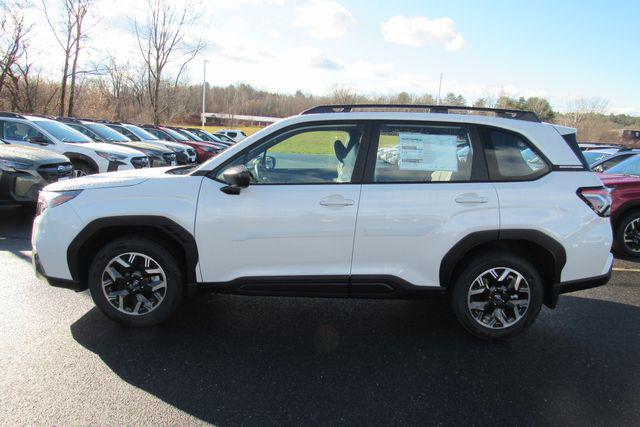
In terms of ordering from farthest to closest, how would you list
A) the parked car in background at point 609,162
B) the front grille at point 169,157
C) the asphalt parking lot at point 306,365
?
the front grille at point 169,157, the parked car in background at point 609,162, the asphalt parking lot at point 306,365

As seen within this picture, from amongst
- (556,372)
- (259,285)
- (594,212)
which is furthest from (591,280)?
(259,285)

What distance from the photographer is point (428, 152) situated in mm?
3475

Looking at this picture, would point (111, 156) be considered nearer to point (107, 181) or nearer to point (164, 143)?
point (164, 143)

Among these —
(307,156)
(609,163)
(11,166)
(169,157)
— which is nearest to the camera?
(307,156)

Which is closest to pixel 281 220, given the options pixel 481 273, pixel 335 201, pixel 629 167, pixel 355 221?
pixel 335 201

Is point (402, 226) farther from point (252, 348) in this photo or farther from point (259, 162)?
point (252, 348)

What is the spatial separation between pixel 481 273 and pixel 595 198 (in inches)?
41.5

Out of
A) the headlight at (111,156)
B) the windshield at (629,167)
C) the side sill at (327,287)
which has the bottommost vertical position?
the side sill at (327,287)

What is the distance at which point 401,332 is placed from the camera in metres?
3.67

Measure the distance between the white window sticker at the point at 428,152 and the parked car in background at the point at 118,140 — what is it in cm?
939

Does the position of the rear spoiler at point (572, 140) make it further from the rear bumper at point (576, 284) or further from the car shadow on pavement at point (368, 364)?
the car shadow on pavement at point (368, 364)

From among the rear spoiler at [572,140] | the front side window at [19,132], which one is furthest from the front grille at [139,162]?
the rear spoiler at [572,140]

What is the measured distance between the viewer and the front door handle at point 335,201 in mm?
3275

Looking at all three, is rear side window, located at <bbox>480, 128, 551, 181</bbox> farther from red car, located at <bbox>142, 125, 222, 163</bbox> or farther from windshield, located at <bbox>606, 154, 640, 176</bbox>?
red car, located at <bbox>142, 125, 222, 163</bbox>
